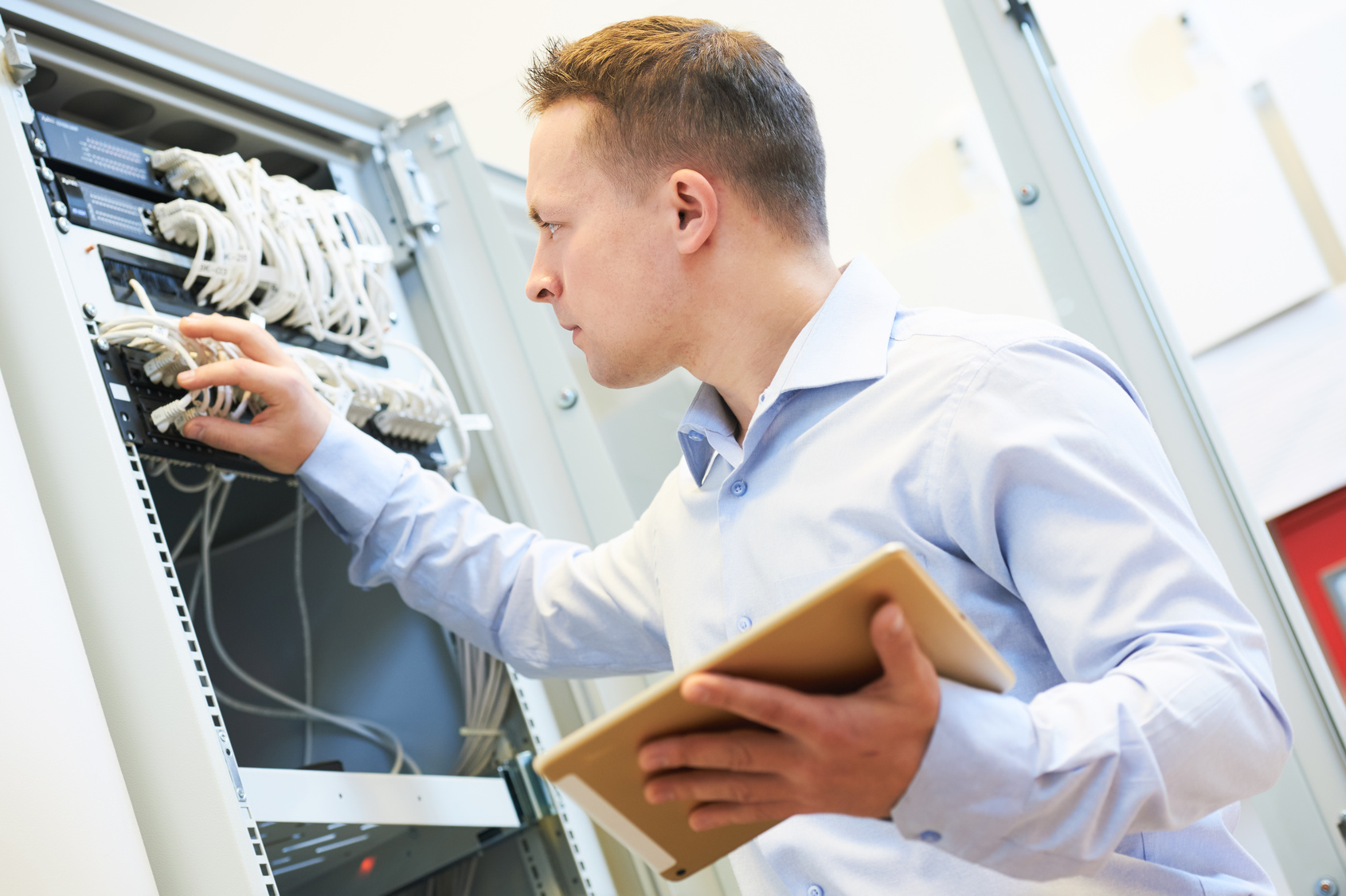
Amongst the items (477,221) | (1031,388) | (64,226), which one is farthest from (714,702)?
(477,221)

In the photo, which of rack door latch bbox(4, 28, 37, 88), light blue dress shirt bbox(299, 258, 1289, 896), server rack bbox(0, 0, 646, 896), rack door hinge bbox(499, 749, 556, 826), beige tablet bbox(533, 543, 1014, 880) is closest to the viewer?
beige tablet bbox(533, 543, 1014, 880)

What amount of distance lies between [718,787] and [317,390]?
2.89 ft

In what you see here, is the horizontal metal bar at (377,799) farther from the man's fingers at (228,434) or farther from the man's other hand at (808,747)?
the man's other hand at (808,747)

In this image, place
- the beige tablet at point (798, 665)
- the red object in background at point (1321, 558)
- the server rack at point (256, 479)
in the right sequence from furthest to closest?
the red object in background at point (1321, 558)
the server rack at point (256, 479)
the beige tablet at point (798, 665)

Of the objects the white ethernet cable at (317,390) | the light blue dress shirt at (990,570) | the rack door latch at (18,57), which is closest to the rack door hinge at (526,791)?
the light blue dress shirt at (990,570)

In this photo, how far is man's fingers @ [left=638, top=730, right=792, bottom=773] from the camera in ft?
2.05

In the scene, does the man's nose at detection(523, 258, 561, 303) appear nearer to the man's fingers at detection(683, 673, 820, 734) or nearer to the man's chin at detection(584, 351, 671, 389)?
the man's chin at detection(584, 351, 671, 389)

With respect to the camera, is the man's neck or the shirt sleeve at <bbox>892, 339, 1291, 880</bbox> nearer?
the shirt sleeve at <bbox>892, 339, 1291, 880</bbox>

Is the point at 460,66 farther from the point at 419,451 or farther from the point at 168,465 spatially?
the point at 168,465

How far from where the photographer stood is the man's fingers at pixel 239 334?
1.12 m

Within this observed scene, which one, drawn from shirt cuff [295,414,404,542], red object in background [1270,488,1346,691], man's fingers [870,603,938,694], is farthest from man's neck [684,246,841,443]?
red object in background [1270,488,1346,691]

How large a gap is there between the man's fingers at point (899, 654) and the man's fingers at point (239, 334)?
853 mm

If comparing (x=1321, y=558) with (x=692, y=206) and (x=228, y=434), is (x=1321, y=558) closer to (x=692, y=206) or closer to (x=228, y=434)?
(x=692, y=206)

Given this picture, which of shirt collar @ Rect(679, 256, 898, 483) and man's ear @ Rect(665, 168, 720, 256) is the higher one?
man's ear @ Rect(665, 168, 720, 256)
